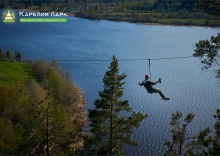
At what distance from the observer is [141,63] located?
35.7 metres

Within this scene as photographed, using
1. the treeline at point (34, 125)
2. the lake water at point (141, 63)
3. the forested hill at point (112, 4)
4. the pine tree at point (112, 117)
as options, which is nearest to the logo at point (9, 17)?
the forested hill at point (112, 4)

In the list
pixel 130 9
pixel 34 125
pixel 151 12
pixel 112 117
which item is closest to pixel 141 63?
pixel 112 117

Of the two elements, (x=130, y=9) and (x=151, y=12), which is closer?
(x=151, y=12)

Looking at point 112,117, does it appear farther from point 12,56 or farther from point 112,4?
point 112,4

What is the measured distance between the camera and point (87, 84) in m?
29.8

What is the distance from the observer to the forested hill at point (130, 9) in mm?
66062

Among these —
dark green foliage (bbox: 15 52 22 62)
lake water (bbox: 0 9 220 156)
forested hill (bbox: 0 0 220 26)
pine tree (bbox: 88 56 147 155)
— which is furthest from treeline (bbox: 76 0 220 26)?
pine tree (bbox: 88 56 147 155)

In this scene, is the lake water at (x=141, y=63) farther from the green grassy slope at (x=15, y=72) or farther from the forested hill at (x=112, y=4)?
the forested hill at (x=112, y=4)

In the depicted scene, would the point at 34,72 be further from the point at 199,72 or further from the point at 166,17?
the point at 166,17

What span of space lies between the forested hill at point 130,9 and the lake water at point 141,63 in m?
5.26

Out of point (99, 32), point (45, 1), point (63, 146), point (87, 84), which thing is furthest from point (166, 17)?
point (63, 146)

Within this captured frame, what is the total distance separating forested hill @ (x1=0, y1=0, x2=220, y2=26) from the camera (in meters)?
66.1

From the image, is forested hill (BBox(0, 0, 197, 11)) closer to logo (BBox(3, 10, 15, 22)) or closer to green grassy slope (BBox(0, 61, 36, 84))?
logo (BBox(3, 10, 15, 22))

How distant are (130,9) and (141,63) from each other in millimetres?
51165
